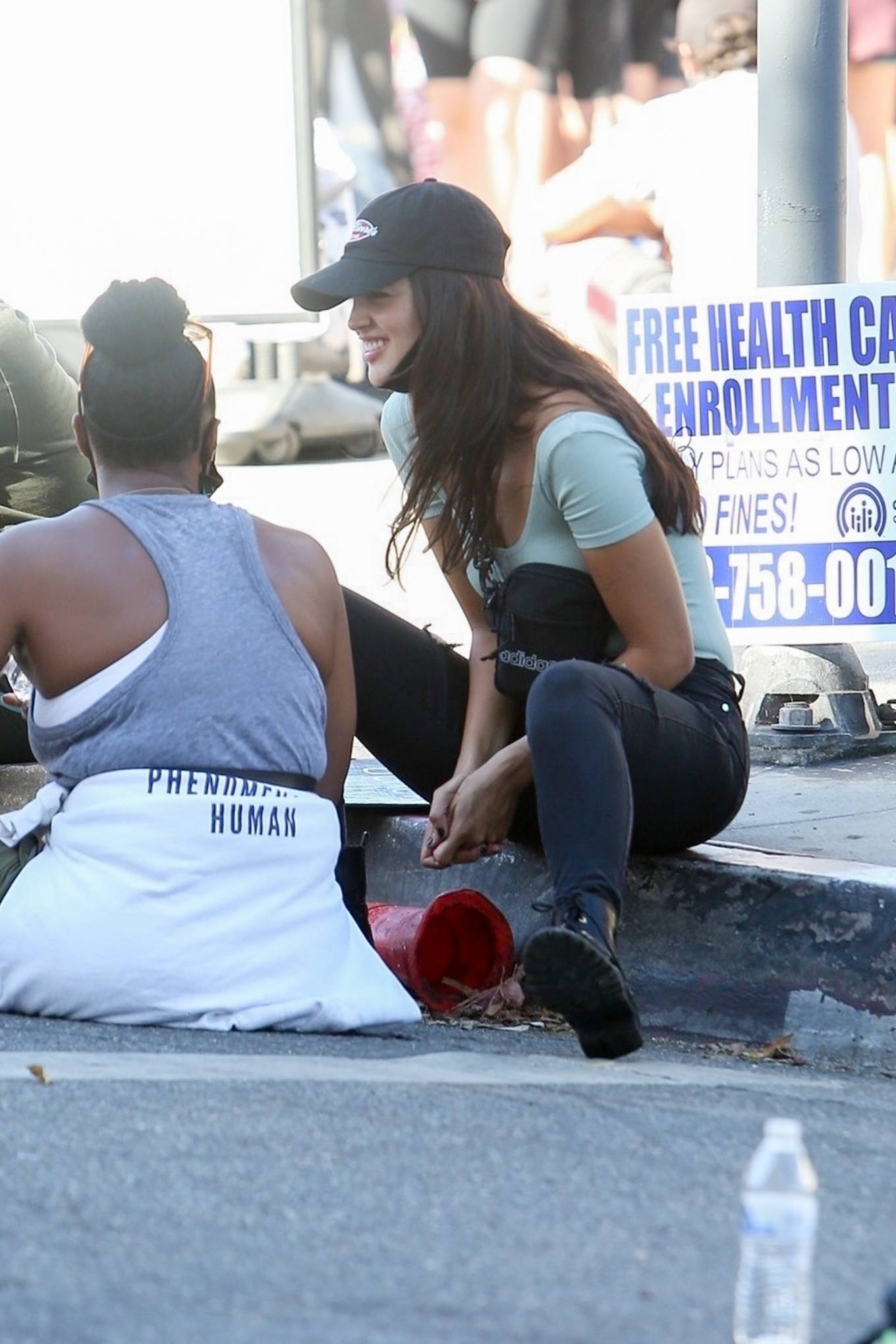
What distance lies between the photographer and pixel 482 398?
318 cm

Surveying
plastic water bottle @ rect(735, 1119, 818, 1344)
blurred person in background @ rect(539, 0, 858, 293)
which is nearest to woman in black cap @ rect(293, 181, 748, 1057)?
plastic water bottle @ rect(735, 1119, 818, 1344)

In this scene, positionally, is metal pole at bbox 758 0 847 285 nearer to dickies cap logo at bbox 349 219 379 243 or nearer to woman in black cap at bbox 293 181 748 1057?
woman in black cap at bbox 293 181 748 1057

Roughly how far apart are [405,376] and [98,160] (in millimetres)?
5132

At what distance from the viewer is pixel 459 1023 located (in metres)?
3.24

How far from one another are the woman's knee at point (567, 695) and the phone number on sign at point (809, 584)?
187 cm

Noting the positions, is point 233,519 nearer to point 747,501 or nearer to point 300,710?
point 300,710

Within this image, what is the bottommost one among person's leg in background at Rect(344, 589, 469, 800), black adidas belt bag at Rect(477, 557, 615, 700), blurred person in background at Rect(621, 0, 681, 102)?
person's leg in background at Rect(344, 589, 469, 800)

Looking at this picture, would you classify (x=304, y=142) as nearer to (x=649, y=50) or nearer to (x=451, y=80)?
(x=451, y=80)

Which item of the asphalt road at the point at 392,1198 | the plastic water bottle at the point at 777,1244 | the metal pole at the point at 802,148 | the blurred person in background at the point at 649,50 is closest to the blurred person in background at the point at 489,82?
the blurred person in background at the point at 649,50

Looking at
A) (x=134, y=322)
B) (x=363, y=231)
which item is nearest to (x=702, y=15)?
(x=363, y=231)

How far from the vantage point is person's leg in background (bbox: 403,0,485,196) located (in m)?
11.0

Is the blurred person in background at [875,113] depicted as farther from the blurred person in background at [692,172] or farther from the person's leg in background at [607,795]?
the person's leg in background at [607,795]

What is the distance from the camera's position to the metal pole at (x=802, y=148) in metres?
4.73

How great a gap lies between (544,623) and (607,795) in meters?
0.52
